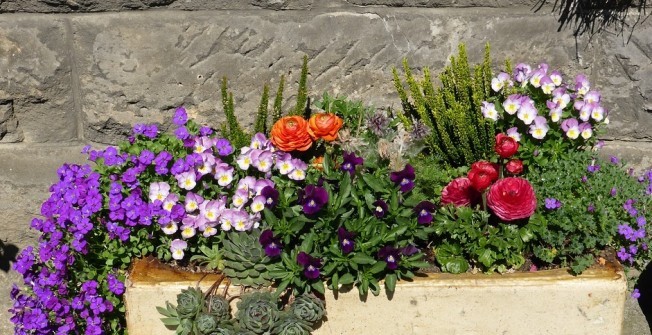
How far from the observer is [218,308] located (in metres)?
2.72

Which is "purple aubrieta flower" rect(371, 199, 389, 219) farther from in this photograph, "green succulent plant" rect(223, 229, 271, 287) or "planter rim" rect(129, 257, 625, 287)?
"green succulent plant" rect(223, 229, 271, 287)

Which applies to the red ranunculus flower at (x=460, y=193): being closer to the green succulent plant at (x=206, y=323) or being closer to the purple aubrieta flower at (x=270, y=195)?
the purple aubrieta flower at (x=270, y=195)

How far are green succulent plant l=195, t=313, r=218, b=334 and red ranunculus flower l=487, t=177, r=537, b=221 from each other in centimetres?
117

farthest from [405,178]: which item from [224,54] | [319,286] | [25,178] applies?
[25,178]

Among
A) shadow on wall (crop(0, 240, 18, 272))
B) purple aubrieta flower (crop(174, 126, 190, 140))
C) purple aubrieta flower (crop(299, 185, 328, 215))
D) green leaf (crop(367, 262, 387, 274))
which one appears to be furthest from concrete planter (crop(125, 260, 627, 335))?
shadow on wall (crop(0, 240, 18, 272))

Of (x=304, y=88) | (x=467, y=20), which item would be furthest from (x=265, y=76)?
(x=467, y=20)

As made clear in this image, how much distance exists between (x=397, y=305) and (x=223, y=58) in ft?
4.30

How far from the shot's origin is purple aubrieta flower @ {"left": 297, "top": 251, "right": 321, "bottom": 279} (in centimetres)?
268

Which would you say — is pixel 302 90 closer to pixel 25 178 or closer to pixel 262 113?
pixel 262 113

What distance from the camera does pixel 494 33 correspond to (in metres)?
3.21

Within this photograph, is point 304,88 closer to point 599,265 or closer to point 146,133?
point 146,133

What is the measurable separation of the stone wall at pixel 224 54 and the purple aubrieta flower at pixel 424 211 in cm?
73

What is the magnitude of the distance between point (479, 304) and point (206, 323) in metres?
1.03

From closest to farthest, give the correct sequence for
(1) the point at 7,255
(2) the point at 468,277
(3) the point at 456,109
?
(2) the point at 468,277 → (3) the point at 456,109 → (1) the point at 7,255
